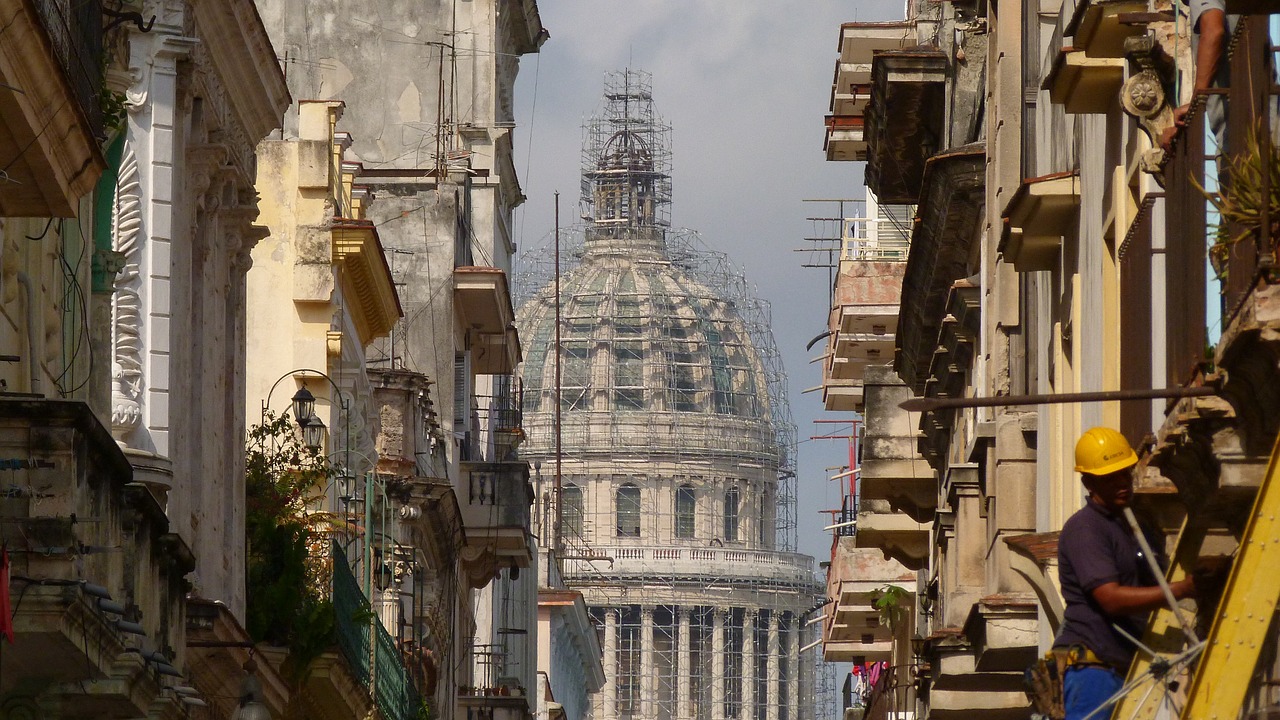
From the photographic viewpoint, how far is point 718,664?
186375 millimetres

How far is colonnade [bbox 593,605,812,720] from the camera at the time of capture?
604 feet

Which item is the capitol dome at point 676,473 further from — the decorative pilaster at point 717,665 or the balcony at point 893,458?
the balcony at point 893,458

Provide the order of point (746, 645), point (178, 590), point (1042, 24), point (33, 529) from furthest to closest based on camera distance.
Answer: point (746, 645) → point (1042, 24) → point (178, 590) → point (33, 529)

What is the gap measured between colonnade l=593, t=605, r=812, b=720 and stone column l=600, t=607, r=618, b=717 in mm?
56

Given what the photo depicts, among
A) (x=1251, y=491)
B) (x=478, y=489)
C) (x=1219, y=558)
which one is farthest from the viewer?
(x=478, y=489)

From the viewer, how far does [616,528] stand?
7475 inches

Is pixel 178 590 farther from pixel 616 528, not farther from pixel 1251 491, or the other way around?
pixel 616 528

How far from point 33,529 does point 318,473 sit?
41.3 feet

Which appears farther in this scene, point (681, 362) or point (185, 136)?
point (681, 362)

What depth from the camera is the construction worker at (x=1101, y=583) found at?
12031mm

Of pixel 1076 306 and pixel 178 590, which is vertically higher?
pixel 1076 306

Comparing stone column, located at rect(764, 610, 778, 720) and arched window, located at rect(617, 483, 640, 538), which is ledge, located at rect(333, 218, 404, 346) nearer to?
stone column, located at rect(764, 610, 778, 720)

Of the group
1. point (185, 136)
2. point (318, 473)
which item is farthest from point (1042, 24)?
point (318, 473)

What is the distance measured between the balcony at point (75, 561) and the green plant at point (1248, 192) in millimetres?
5588
